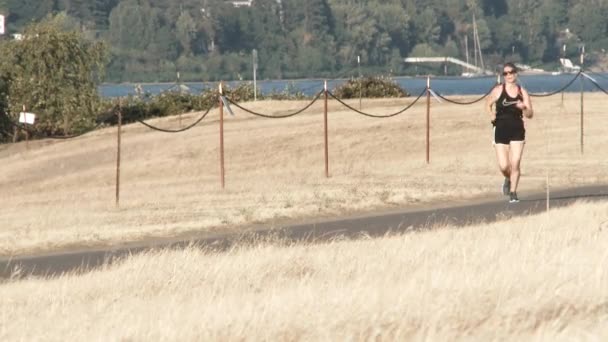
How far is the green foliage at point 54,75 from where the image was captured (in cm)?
5450

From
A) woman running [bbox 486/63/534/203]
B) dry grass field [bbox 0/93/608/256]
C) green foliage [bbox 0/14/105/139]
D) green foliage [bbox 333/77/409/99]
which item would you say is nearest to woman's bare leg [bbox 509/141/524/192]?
woman running [bbox 486/63/534/203]

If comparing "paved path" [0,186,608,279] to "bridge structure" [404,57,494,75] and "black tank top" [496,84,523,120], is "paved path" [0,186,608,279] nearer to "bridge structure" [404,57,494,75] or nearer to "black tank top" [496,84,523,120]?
"black tank top" [496,84,523,120]

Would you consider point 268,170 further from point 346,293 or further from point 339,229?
point 346,293

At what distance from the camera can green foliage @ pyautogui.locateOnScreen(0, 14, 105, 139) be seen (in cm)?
5450

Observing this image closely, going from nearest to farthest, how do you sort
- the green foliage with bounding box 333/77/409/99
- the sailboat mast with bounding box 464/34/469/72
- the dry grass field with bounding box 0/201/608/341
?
the dry grass field with bounding box 0/201/608/341 < the green foliage with bounding box 333/77/409/99 < the sailboat mast with bounding box 464/34/469/72

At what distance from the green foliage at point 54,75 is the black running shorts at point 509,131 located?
34250 mm

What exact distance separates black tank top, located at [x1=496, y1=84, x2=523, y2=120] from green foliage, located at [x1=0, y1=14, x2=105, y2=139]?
34.4m

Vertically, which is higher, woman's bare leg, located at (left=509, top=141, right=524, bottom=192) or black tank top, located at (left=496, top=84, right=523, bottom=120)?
black tank top, located at (left=496, top=84, right=523, bottom=120)

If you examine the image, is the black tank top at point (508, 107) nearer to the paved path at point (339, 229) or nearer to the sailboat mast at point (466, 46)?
the paved path at point (339, 229)

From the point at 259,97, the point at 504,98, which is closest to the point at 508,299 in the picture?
the point at 504,98

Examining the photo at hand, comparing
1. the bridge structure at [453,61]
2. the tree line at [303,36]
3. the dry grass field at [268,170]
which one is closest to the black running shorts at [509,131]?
the dry grass field at [268,170]

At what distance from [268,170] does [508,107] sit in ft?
52.9

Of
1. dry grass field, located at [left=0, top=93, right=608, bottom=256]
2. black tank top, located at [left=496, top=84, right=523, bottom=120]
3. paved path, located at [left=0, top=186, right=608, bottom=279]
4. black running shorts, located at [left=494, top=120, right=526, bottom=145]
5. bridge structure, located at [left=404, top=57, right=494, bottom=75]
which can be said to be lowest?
bridge structure, located at [left=404, top=57, right=494, bottom=75]

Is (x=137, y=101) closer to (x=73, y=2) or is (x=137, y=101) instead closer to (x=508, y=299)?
(x=508, y=299)
